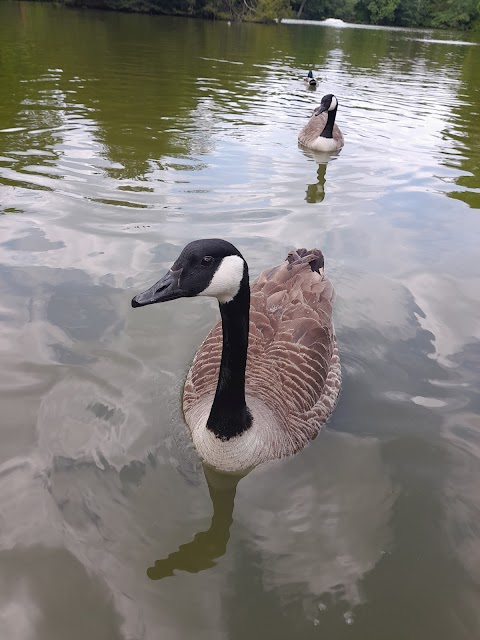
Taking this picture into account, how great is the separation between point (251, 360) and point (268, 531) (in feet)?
4.91

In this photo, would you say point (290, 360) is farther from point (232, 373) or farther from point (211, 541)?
point (211, 541)

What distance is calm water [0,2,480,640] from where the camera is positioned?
3123 mm

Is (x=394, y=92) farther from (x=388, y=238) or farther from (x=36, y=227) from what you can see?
(x=36, y=227)

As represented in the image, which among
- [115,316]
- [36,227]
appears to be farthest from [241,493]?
[36,227]

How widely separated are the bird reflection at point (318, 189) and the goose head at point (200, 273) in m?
6.23

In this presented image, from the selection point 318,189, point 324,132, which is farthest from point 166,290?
point 324,132

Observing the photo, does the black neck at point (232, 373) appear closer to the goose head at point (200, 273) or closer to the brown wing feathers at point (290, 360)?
the goose head at point (200, 273)

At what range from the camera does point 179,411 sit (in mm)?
4512

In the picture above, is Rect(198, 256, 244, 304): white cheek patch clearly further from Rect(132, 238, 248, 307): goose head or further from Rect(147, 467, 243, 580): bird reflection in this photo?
Rect(147, 467, 243, 580): bird reflection

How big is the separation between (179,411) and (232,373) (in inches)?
44.1

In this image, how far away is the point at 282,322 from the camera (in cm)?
475

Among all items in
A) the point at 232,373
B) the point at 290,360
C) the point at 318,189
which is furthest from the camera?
the point at 318,189

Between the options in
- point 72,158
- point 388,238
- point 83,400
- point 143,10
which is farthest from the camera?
point 143,10

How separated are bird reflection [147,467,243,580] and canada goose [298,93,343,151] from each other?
9440 millimetres
